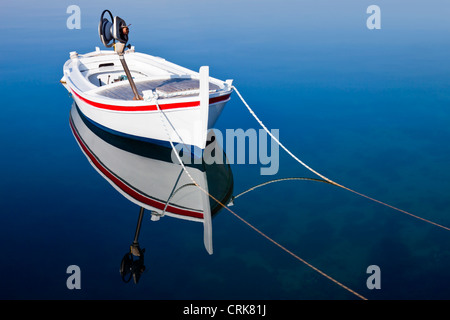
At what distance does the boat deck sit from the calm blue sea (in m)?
2.38

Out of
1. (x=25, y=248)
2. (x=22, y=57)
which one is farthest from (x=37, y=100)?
(x=25, y=248)

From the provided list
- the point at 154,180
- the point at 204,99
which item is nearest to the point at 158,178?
the point at 154,180

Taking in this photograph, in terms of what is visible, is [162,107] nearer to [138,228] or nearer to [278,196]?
[138,228]

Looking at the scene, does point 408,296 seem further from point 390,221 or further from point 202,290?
point 202,290

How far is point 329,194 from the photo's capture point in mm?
12133

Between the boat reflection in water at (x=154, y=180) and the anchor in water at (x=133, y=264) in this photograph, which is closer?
the anchor in water at (x=133, y=264)

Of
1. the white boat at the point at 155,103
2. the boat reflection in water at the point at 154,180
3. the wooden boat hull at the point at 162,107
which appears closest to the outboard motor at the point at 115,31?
the white boat at the point at 155,103

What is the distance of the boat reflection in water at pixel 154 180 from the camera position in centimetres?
1105

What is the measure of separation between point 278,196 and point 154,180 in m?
3.65

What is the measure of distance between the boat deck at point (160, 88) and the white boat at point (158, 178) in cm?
158

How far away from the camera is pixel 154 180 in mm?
12828

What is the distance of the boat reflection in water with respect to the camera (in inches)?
435

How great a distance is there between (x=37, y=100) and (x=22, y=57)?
10419mm

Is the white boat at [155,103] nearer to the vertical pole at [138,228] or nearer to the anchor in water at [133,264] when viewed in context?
the vertical pole at [138,228]
